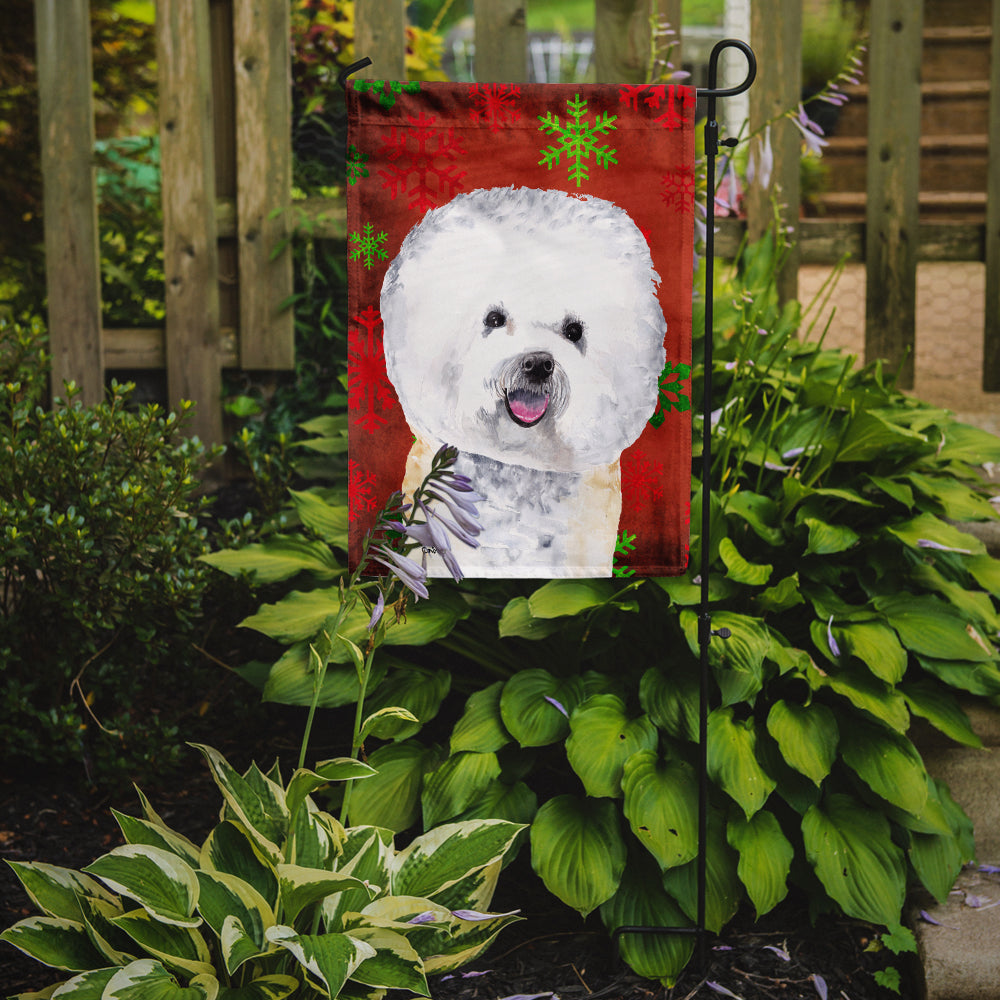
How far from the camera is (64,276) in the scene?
3.29 m

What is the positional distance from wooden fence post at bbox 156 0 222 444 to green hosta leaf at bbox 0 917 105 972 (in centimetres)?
205

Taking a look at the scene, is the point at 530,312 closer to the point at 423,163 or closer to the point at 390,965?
the point at 423,163

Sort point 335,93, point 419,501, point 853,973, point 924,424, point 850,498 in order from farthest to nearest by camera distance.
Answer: point 335,93 < point 924,424 < point 850,498 < point 853,973 < point 419,501

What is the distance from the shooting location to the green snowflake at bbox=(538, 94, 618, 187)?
5.90ft

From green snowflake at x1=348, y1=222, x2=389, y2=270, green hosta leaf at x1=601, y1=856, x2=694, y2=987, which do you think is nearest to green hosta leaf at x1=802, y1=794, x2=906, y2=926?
green hosta leaf at x1=601, y1=856, x2=694, y2=987

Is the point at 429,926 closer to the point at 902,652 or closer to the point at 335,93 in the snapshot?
the point at 902,652

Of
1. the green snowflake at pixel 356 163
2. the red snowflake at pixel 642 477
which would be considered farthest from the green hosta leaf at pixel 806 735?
the green snowflake at pixel 356 163

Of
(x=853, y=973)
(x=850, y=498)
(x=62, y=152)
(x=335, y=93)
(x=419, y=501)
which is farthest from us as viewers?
(x=335, y=93)

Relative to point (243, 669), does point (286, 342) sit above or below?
above

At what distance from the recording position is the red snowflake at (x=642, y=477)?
190 centimetres

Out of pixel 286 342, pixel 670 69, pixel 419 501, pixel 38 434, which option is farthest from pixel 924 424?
pixel 38 434

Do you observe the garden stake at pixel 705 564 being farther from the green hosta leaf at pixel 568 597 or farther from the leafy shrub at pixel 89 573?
the leafy shrub at pixel 89 573

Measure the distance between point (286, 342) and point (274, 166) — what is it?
57cm

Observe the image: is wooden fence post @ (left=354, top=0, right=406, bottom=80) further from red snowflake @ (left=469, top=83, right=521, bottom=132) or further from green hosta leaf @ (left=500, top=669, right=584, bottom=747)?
green hosta leaf @ (left=500, top=669, right=584, bottom=747)
